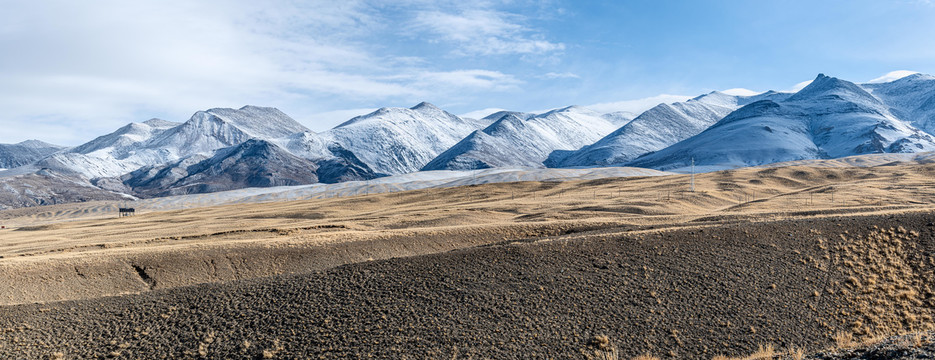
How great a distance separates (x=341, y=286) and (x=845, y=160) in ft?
703

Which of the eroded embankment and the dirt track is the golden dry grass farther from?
the dirt track

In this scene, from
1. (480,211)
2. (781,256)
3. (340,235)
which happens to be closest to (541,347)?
(781,256)

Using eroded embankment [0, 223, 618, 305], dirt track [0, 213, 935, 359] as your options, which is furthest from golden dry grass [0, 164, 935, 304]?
dirt track [0, 213, 935, 359]

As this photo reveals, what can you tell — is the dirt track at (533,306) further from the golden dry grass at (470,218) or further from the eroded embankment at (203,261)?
the eroded embankment at (203,261)

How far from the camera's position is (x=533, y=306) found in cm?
2428

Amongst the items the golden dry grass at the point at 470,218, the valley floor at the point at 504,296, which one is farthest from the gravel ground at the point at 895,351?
the golden dry grass at the point at 470,218

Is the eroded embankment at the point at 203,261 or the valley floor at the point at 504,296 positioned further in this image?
the eroded embankment at the point at 203,261

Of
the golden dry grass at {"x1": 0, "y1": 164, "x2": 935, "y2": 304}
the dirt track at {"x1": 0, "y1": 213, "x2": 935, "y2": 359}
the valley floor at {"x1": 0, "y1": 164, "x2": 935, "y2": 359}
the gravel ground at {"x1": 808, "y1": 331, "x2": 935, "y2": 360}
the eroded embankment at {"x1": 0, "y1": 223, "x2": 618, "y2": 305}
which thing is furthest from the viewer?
the golden dry grass at {"x1": 0, "y1": 164, "x2": 935, "y2": 304}

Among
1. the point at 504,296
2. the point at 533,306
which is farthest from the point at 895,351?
the point at 504,296

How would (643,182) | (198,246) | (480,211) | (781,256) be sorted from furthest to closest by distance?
(643,182) → (480,211) → (198,246) → (781,256)

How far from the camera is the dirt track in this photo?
21922 mm

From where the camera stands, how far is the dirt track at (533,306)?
21.9 meters

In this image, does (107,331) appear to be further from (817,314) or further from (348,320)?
(817,314)

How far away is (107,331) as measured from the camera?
911 inches
